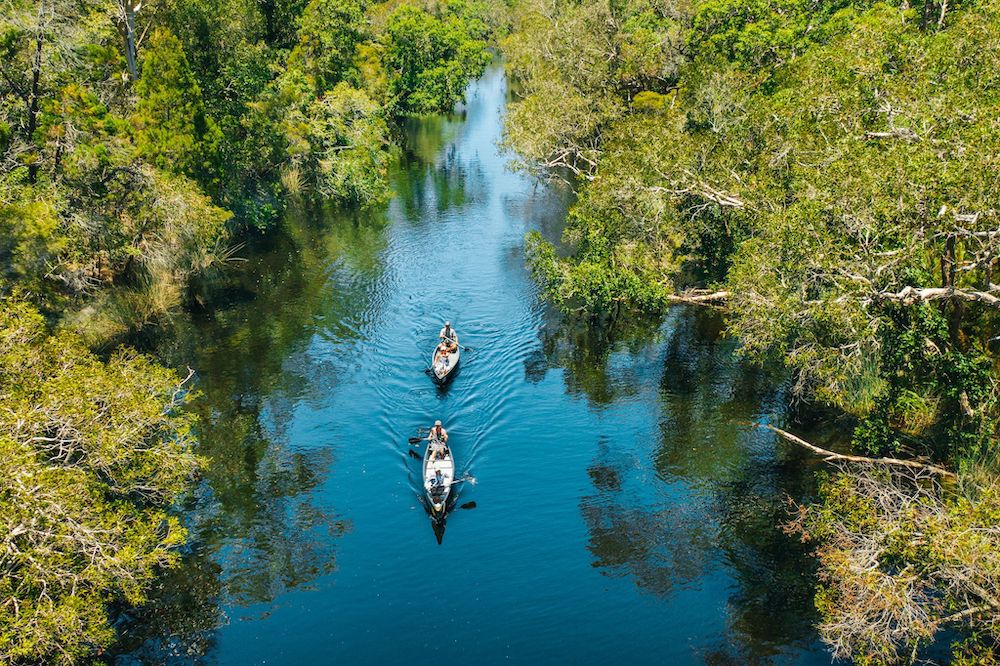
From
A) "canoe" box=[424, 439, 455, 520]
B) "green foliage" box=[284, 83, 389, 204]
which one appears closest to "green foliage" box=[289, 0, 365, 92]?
"green foliage" box=[284, 83, 389, 204]

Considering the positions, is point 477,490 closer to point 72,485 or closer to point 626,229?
point 72,485

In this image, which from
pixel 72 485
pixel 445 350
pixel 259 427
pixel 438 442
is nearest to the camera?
pixel 72 485

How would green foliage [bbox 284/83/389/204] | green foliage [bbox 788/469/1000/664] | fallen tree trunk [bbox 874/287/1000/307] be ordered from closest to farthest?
green foliage [bbox 788/469/1000/664] → fallen tree trunk [bbox 874/287/1000/307] → green foliage [bbox 284/83/389/204]

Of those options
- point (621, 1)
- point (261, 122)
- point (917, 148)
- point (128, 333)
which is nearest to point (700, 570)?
point (917, 148)

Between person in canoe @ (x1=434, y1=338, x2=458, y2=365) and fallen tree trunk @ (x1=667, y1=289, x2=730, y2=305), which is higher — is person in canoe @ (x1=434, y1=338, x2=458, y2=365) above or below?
below

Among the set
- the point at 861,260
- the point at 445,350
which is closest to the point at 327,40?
the point at 445,350

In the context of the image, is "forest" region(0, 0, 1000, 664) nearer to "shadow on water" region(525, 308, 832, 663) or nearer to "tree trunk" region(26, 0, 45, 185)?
"tree trunk" region(26, 0, 45, 185)

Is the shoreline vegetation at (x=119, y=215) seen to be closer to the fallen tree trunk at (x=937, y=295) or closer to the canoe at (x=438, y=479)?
the canoe at (x=438, y=479)
